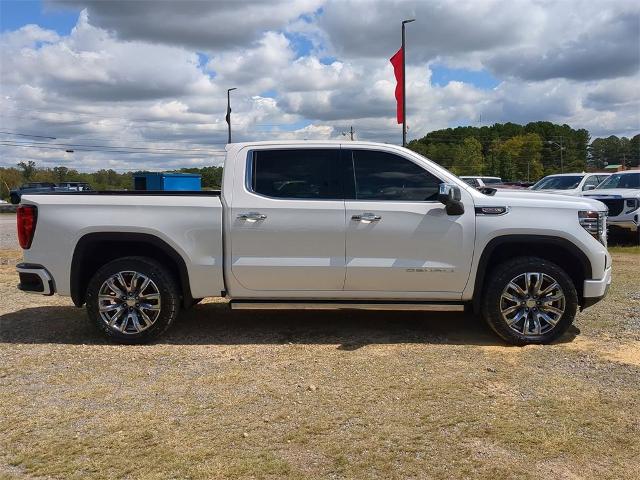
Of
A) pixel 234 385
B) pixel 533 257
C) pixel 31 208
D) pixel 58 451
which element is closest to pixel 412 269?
pixel 533 257

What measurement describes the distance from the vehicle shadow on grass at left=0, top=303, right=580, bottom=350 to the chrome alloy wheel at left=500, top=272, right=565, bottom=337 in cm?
33

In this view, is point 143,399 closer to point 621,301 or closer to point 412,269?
point 412,269

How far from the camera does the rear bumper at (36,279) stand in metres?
5.39

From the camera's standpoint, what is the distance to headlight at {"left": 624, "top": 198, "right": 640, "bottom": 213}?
12.9 metres

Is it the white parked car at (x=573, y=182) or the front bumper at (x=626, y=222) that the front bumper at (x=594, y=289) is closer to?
the front bumper at (x=626, y=222)

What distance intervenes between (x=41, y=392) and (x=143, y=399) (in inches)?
32.6

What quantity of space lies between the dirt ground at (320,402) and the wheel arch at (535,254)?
612mm

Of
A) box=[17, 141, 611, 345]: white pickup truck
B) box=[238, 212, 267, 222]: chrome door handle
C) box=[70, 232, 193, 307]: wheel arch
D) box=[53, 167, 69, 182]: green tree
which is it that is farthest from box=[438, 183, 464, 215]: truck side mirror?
box=[53, 167, 69, 182]: green tree

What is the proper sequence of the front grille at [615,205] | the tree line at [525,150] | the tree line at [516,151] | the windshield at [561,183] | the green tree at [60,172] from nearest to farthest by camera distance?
1. the front grille at [615,205]
2. the windshield at [561,183]
3. the green tree at [60,172]
4. the tree line at [516,151]
5. the tree line at [525,150]

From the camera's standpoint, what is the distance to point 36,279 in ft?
17.7

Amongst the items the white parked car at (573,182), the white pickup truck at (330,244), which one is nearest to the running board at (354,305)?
the white pickup truck at (330,244)

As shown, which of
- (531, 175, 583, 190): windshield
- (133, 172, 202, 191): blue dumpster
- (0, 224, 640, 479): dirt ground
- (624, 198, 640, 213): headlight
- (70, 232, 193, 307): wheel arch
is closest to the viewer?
(0, 224, 640, 479): dirt ground

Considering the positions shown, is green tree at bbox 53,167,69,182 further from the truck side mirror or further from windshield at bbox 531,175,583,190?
the truck side mirror

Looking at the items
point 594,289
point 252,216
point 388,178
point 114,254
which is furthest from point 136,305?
point 594,289
